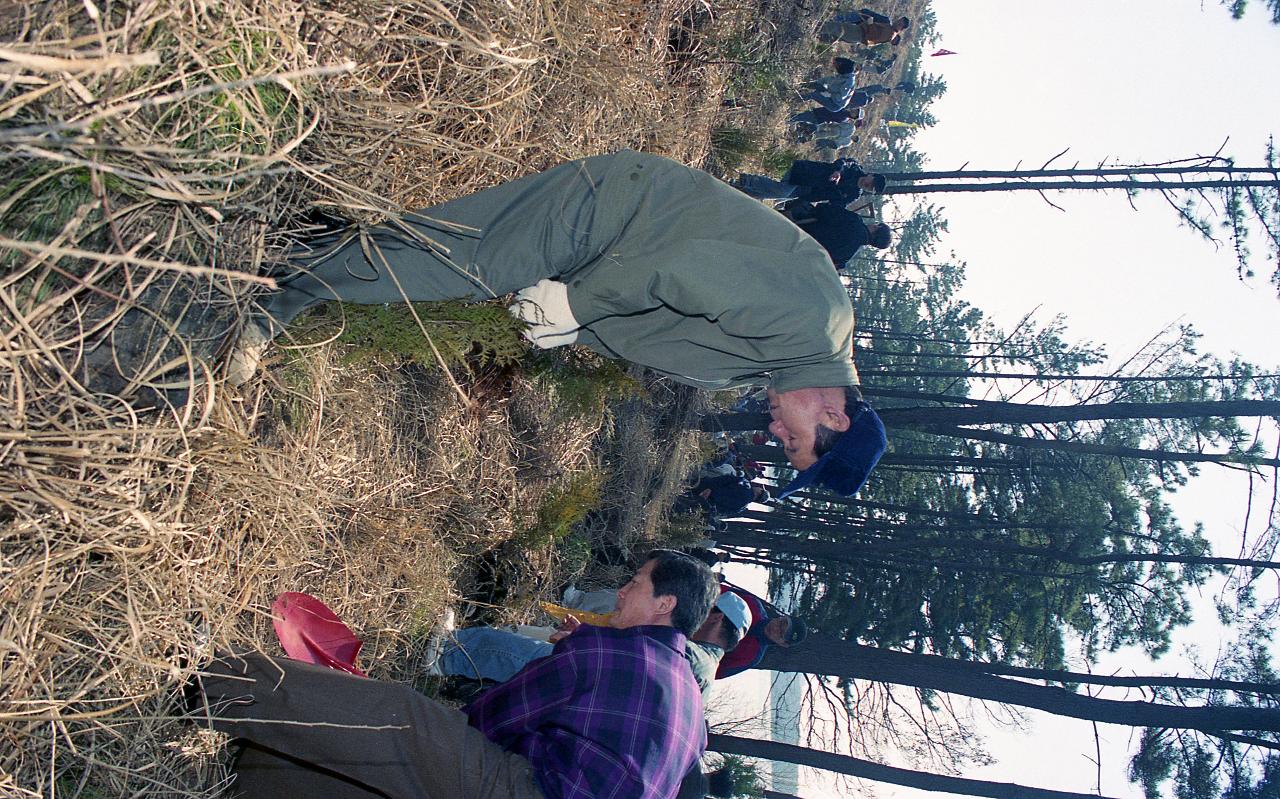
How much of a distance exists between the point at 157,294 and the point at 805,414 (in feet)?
6.84

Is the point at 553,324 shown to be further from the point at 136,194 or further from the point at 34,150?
the point at 34,150

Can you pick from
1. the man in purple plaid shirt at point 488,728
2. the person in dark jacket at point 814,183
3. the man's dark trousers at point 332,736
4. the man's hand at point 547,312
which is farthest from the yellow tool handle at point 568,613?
the person in dark jacket at point 814,183

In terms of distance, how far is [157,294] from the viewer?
5.75ft

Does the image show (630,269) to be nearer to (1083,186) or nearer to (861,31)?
(1083,186)

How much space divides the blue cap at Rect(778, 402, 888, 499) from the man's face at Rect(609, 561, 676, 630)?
1099 millimetres

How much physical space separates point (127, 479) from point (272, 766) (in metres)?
1.22

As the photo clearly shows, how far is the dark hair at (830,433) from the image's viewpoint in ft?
9.31

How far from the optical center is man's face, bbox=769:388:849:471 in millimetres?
2789

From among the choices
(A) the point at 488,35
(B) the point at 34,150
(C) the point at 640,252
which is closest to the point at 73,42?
(B) the point at 34,150

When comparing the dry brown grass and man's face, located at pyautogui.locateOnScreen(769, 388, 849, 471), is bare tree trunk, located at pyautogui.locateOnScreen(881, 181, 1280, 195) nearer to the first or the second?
man's face, located at pyautogui.locateOnScreen(769, 388, 849, 471)

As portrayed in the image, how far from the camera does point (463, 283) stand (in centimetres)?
259

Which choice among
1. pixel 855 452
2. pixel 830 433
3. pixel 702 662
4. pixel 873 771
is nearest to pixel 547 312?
pixel 830 433

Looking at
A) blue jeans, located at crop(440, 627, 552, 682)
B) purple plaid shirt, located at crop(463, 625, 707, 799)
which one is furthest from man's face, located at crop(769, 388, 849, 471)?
blue jeans, located at crop(440, 627, 552, 682)

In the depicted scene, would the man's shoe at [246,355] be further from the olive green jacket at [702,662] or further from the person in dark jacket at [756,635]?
the person in dark jacket at [756,635]
